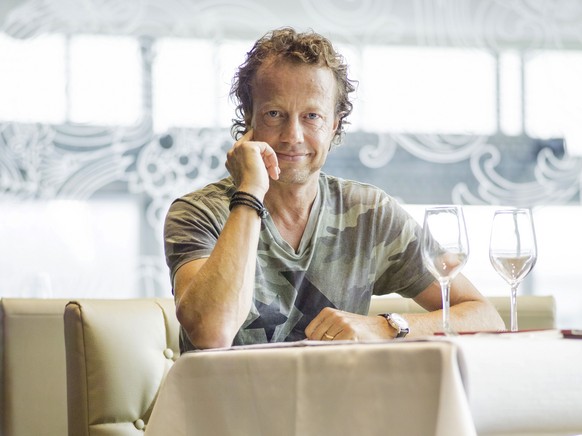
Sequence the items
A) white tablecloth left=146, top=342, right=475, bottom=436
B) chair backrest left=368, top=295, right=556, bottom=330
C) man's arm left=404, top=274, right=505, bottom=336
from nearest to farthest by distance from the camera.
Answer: white tablecloth left=146, top=342, right=475, bottom=436 < man's arm left=404, top=274, right=505, bottom=336 < chair backrest left=368, top=295, right=556, bottom=330

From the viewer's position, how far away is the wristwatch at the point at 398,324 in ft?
5.02

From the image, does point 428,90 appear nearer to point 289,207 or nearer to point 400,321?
point 289,207

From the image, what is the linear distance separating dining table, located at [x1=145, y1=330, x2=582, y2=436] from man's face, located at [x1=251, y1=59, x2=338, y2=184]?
87 cm

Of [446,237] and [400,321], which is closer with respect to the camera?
[446,237]

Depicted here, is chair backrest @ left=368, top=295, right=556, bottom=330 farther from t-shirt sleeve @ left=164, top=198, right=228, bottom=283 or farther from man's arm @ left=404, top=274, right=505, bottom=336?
t-shirt sleeve @ left=164, top=198, right=228, bottom=283

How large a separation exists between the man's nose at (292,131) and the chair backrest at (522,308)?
20.0 inches

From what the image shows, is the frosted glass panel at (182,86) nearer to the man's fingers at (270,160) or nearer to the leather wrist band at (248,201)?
the man's fingers at (270,160)

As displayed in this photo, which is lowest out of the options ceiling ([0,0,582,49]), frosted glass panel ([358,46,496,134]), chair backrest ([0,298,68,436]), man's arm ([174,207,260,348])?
chair backrest ([0,298,68,436])

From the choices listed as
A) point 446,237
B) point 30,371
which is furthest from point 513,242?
point 30,371

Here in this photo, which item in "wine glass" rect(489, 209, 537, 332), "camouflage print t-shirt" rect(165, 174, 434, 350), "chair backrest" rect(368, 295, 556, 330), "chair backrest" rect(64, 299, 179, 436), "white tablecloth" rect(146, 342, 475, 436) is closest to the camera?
"white tablecloth" rect(146, 342, 475, 436)

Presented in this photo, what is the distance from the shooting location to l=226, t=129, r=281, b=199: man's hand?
167 centimetres

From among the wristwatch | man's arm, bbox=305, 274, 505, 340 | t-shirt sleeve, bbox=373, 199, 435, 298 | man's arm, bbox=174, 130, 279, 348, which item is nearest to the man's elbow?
man's arm, bbox=174, 130, 279, 348

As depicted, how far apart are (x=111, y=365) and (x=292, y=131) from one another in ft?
2.00

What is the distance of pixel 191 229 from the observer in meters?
1.72
